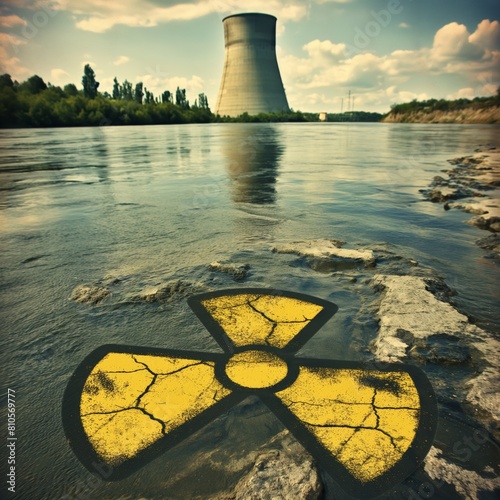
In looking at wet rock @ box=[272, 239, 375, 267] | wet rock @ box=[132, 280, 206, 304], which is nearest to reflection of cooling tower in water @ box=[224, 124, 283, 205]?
wet rock @ box=[272, 239, 375, 267]

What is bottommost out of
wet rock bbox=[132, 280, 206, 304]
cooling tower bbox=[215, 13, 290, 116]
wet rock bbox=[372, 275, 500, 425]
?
wet rock bbox=[132, 280, 206, 304]

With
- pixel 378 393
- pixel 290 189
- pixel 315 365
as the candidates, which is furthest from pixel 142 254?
pixel 290 189

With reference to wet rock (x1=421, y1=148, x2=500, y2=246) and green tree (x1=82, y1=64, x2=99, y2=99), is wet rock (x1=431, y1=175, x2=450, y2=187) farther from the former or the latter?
green tree (x1=82, y1=64, x2=99, y2=99)

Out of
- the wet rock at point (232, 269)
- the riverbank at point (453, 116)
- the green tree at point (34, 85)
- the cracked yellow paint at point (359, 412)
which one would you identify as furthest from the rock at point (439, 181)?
the green tree at point (34, 85)

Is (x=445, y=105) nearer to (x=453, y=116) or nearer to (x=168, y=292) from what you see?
(x=453, y=116)

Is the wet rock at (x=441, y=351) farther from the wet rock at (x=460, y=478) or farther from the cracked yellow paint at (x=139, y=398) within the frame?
the cracked yellow paint at (x=139, y=398)

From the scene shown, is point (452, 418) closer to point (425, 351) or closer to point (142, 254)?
point (425, 351)

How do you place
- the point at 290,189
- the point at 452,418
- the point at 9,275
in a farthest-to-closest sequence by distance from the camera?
1. the point at 290,189
2. the point at 9,275
3. the point at 452,418

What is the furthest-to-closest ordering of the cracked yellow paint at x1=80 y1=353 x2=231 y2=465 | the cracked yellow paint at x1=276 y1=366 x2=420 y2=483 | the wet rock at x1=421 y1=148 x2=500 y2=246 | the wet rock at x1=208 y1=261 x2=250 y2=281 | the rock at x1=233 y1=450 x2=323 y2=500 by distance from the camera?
the wet rock at x1=421 y1=148 x2=500 y2=246 → the wet rock at x1=208 y1=261 x2=250 y2=281 → the cracked yellow paint at x1=80 y1=353 x2=231 y2=465 → the cracked yellow paint at x1=276 y1=366 x2=420 y2=483 → the rock at x1=233 y1=450 x2=323 y2=500
